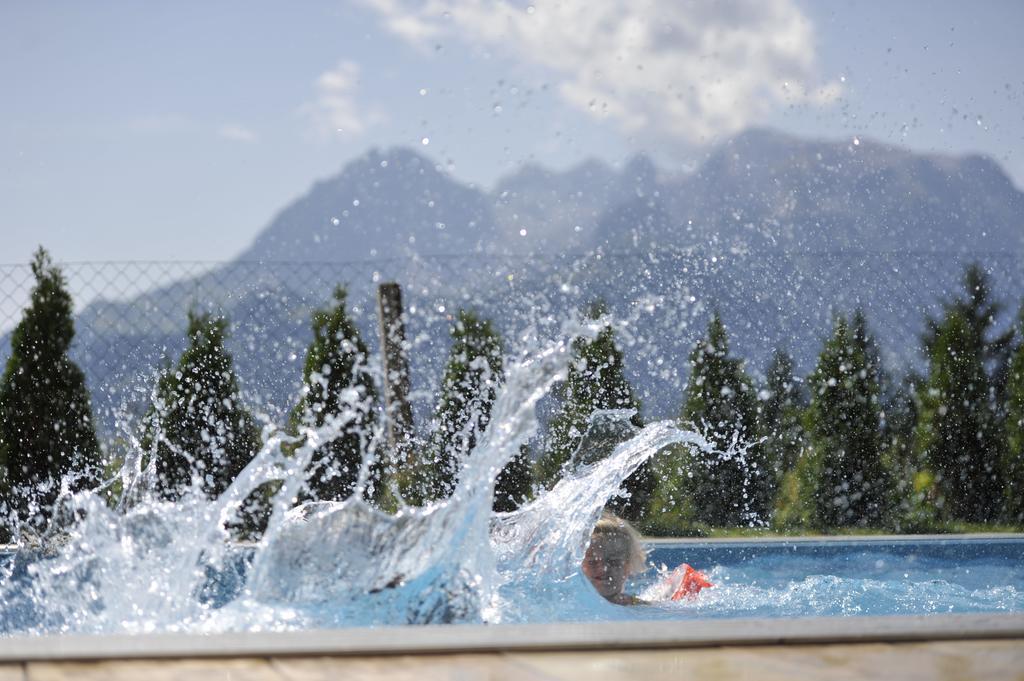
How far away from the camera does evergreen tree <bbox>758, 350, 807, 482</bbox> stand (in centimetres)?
603

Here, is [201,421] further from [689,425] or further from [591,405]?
[689,425]

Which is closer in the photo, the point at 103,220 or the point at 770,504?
the point at 770,504

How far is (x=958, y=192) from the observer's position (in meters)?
9.83

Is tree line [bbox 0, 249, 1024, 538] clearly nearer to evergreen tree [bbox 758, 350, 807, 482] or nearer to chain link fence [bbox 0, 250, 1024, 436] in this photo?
evergreen tree [bbox 758, 350, 807, 482]

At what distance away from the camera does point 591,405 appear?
19.8 feet

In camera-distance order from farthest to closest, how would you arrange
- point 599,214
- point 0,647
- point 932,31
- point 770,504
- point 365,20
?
point 599,214 → point 365,20 → point 932,31 → point 770,504 → point 0,647

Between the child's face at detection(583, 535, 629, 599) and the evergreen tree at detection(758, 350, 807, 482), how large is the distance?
2840 mm

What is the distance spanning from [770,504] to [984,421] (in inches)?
Answer: 51.3

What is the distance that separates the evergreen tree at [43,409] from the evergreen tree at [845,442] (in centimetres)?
396

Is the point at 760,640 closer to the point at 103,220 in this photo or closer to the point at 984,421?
the point at 984,421

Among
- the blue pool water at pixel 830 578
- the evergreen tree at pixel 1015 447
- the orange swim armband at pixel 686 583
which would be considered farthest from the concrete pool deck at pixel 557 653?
the evergreen tree at pixel 1015 447

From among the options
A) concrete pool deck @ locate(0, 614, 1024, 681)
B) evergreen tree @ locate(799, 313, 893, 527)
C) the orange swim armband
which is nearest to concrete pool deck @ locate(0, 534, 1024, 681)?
concrete pool deck @ locate(0, 614, 1024, 681)

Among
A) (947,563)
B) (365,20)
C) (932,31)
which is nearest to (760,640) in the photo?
(947,563)

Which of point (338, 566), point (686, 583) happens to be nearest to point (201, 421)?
point (686, 583)
